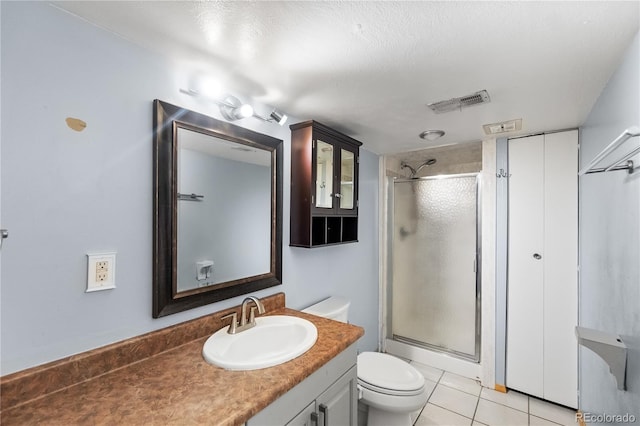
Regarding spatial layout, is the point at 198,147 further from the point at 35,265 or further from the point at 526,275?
the point at 526,275

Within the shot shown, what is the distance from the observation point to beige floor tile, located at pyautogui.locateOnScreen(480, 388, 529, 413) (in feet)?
7.21

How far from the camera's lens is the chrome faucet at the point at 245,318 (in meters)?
1.37

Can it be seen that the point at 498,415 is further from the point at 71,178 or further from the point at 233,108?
the point at 71,178

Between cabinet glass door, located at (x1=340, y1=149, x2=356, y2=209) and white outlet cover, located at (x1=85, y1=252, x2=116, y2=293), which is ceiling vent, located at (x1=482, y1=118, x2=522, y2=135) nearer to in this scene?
cabinet glass door, located at (x1=340, y1=149, x2=356, y2=209)

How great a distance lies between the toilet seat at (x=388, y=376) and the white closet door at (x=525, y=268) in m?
1.07

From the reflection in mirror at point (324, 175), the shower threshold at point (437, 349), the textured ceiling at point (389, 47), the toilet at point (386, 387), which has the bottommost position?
the shower threshold at point (437, 349)

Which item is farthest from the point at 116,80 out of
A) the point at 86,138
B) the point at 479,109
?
the point at 479,109

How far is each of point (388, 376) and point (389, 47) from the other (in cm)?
186

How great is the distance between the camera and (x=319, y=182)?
190 centimetres

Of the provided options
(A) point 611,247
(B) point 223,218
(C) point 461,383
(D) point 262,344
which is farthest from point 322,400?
(C) point 461,383

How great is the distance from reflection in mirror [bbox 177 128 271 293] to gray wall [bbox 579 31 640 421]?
1640mm

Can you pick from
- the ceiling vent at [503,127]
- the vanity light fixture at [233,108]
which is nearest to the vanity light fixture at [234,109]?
the vanity light fixture at [233,108]

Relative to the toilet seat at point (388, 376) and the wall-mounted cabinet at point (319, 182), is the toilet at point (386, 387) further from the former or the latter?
the wall-mounted cabinet at point (319, 182)

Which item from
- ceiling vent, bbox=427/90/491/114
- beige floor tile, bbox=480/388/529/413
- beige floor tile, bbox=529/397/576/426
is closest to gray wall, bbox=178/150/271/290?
ceiling vent, bbox=427/90/491/114
